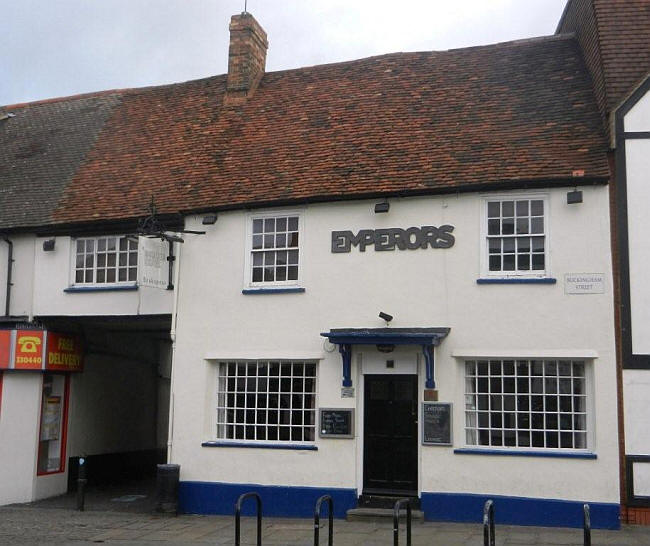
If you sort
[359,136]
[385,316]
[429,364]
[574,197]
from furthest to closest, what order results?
[359,136], [385,316], [429,364], [574,197]

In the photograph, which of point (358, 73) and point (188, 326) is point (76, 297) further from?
point (358, 73)

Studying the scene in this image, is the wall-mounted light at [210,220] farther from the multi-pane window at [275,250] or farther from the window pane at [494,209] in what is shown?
the window pane at [494,209]

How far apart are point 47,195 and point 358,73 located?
7.06 meters

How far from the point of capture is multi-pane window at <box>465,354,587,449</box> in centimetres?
1276

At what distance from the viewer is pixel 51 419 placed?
1661 centimetres

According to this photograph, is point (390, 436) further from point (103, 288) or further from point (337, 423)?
point (103, 288)

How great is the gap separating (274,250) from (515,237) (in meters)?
4.20

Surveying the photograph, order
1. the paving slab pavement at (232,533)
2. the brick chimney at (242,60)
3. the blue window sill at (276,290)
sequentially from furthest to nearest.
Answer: the brick chimney at (242,60) → the blue window sill at (276,290) → the paving slab pavement at (232,533)

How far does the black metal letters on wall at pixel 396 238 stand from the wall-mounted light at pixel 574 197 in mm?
1888

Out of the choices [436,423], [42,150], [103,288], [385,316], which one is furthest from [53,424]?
[436,423]

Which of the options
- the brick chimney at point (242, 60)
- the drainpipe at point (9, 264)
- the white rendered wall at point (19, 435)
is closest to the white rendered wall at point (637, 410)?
the brick chimney at point (242, 60)

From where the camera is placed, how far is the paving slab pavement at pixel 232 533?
1157 cm

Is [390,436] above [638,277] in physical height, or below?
below

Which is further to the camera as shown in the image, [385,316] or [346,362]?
[346,362]
